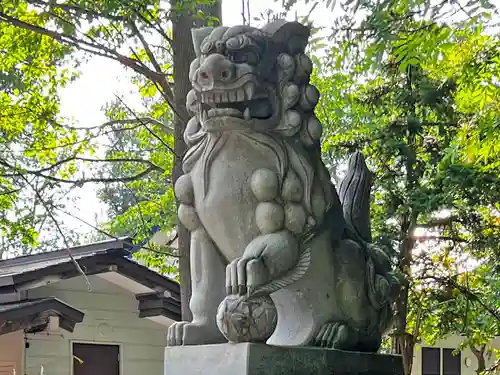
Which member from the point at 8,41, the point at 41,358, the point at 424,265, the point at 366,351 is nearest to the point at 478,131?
the point at 366,351

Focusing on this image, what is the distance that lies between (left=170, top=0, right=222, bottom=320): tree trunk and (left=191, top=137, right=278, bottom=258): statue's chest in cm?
251

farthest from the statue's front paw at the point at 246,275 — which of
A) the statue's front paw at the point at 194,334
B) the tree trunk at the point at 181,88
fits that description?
the tree trunk at the point at 181,88

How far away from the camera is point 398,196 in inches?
285

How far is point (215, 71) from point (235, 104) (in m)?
0.13

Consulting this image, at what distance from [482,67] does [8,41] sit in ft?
14.6

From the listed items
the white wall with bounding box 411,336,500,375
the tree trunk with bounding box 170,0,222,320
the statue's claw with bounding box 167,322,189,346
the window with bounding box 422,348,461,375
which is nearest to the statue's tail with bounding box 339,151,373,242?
the statue's claw with bounding box 167,322,189,346

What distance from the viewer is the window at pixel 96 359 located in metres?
7.70

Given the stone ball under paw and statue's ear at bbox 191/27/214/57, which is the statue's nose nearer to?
statue's ear at bbox 191/27/214/57

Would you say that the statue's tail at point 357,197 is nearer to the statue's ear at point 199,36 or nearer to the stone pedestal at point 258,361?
the stone pedestal at point 258,361

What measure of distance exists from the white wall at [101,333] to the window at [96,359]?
7 cm

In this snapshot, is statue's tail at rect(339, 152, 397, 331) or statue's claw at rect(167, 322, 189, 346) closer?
statue's claw at rect(167, 322, 189, 346)

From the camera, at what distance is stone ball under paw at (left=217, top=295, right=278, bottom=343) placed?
227 cm

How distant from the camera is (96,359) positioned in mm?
7895

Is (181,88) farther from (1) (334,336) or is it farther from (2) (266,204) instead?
(1) (334,336)
